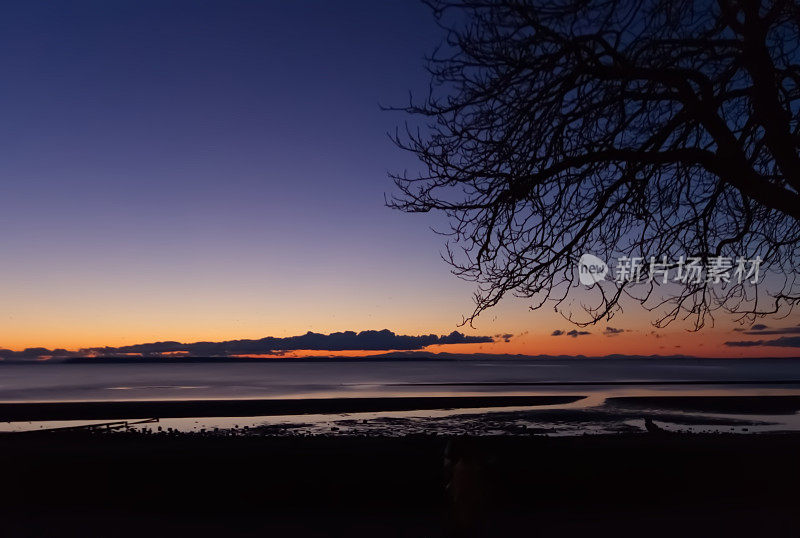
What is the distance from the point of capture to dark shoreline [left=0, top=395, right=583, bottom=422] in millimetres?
40188

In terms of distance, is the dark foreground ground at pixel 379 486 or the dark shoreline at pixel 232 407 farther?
the dark shoreline at pixel 232 407

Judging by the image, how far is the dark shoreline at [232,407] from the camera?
4019 centimetres

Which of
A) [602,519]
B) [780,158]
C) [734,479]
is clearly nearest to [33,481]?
[602,519]

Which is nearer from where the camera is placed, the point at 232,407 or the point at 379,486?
the point at 379,486

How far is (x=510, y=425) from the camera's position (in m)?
30.9

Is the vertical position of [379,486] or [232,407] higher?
[379,486]

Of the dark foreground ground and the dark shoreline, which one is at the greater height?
the dark foreground ground

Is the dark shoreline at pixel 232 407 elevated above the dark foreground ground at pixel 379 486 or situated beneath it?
situated beneath

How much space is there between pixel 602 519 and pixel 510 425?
2427 cm

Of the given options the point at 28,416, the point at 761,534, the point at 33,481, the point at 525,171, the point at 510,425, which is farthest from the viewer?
the point at 28,416

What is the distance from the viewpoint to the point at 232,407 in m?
45.8

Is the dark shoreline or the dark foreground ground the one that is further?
the dark shoreline

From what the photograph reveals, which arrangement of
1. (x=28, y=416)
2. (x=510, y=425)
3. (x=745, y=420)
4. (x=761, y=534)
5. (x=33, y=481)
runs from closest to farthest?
(x=761, y=534) → (x=33, y=481) → (x=510, y=425) → (x=745, y=420) → (x=28, y=416)

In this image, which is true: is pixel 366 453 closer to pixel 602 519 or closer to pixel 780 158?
pixel 602 519
